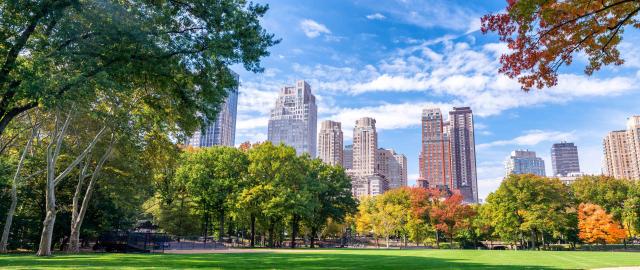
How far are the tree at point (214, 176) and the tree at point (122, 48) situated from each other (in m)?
32.2

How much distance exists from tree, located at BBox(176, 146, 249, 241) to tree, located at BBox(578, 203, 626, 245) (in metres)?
47.5

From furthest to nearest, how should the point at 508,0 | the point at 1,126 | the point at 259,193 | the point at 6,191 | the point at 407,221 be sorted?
1. the point at 407,221
2. the point at 259,193
3. the point at 6,191
4. the point at 1,126
5. the point at 508,0

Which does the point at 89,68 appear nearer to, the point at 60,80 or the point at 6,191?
the point at 60,80

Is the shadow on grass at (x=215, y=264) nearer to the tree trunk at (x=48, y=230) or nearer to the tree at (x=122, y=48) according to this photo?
the tree trunk at (x=48, y=230)

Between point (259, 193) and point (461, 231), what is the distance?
39.3 m

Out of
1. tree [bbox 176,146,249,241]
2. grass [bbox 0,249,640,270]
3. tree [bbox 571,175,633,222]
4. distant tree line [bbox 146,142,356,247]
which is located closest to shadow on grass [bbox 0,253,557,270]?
grass [bbox 0,249,640,270]

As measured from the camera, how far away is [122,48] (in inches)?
488

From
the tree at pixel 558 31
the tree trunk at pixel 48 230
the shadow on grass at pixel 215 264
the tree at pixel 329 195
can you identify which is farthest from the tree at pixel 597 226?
the tree trunk at pixel 48 230

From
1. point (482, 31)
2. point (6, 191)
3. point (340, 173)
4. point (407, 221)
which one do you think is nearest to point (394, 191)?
point (407, 221)

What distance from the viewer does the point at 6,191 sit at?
30.2m

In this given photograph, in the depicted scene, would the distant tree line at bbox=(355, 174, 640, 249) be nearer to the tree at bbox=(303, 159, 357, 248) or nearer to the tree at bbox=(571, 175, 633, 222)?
the tree at bbox=(571, 175, 633, 222)

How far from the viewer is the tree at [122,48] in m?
11.1

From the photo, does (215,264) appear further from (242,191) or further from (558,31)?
(242,191)

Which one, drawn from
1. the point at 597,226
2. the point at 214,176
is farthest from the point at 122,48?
the point at 597,226
